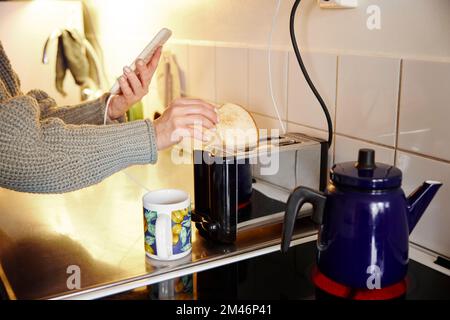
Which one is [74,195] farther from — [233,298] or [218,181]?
[233,298]

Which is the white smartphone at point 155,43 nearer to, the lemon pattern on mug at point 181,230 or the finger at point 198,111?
the finger at point 198,111

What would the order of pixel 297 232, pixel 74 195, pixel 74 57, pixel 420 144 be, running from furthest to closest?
pixel 74 57 → pixel 74 195 → pixel 297 232 → pixel 420 144

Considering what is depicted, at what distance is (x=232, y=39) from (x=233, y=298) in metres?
0.74

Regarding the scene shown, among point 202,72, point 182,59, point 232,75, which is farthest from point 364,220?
point 182,59

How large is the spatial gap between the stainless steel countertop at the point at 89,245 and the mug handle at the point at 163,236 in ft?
0.07

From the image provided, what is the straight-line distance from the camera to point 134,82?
1.11 meters

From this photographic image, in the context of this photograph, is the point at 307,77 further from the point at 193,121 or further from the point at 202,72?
the point at 202,72

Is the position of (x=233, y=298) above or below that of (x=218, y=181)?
below

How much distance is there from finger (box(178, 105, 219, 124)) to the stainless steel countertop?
0.68 feet

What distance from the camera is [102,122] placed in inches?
48.8

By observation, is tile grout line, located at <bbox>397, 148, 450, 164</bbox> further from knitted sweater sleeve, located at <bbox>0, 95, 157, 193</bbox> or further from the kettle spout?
knitted sweater sleeve, located at <bbox>0, 95, 157, 193</bbox>

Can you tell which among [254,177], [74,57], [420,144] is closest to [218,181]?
[254,177]

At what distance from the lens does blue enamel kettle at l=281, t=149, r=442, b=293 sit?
676 mm

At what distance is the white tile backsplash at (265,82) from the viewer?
1.13 m
